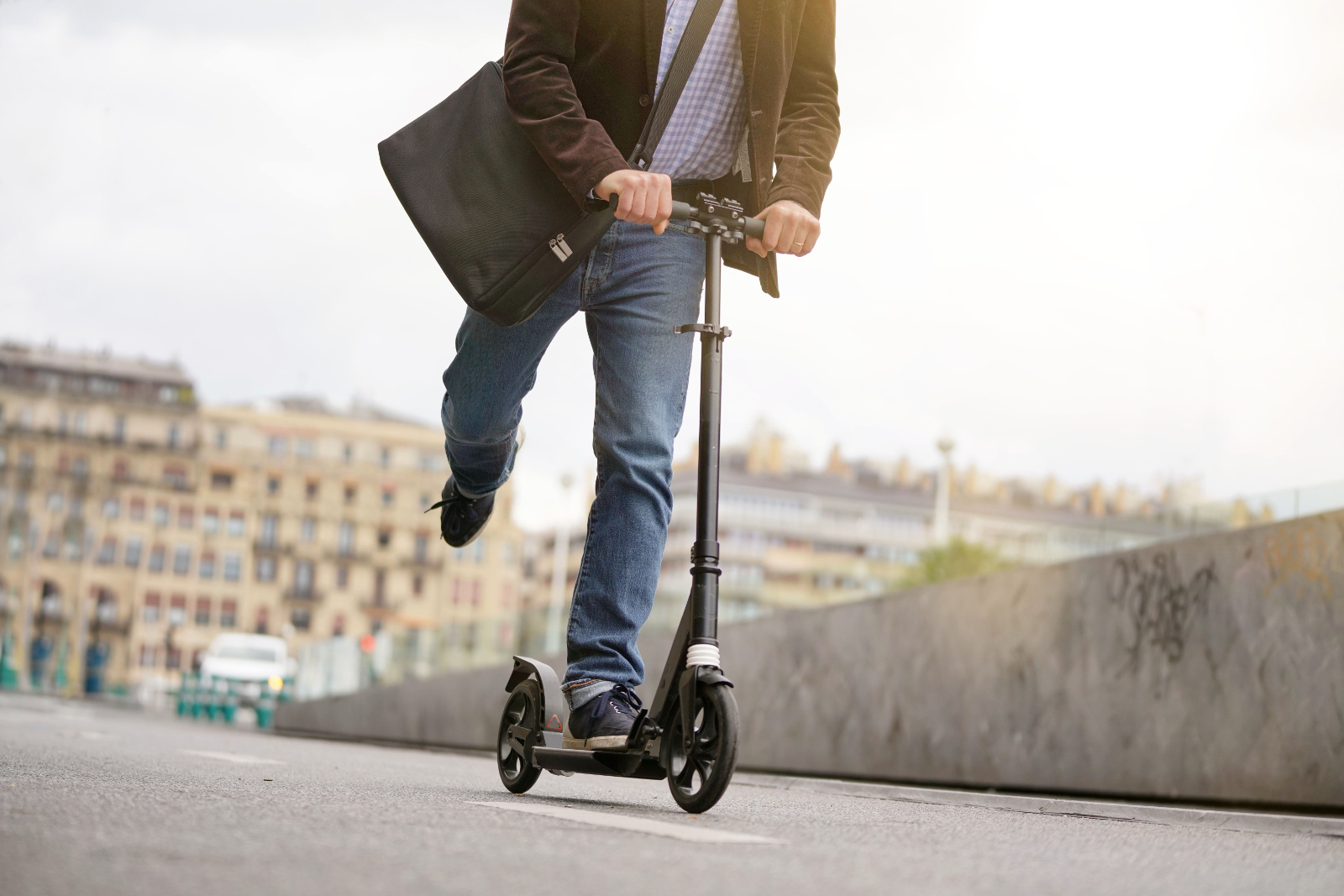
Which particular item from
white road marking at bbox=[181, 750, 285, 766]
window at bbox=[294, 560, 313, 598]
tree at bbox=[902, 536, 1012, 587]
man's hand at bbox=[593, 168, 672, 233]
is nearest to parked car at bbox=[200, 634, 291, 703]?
white road marking at bbox=[181, 750, 285, 766]

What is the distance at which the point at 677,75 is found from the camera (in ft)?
12.2

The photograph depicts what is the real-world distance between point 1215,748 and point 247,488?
9955cm

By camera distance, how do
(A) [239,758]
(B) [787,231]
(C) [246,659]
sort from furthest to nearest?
1. (C) [246,659]
2. (A) [239,758]
3. (B) [787,231]

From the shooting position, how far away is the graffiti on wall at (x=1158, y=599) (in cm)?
684

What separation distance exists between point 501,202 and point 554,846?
1718 millimetres

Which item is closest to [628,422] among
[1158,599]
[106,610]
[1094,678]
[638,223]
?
[638,223]

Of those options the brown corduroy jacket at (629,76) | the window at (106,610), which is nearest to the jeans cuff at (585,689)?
the brown corduroy jacket at (629,76)

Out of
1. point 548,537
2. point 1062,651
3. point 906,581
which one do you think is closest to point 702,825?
point 1062,651

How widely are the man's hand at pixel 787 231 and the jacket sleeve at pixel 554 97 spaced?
0.35 metres

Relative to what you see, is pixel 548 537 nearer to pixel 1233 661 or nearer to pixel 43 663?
pixel 43 663

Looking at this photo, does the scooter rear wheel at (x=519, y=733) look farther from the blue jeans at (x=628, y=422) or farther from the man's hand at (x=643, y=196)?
the man's hand at (x=643, y=196)

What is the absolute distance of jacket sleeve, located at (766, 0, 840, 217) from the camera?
3.81 meters

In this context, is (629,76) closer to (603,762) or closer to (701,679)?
(701,679)

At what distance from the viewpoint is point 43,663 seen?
86.8m
